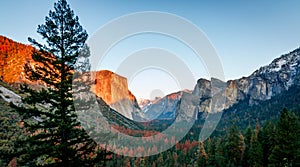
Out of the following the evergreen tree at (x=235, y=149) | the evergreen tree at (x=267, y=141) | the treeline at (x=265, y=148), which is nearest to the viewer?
Answer: the treeline at (x=265, y=148)

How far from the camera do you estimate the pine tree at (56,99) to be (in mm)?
13484

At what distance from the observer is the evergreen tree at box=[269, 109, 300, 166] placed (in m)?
26.9

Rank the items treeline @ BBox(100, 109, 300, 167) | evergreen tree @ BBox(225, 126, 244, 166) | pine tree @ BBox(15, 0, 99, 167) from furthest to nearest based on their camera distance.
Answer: evergreen tree @ BBox(225, 126, 244, 166)
treeline @ BBox(100, 109, 300, 167)
pine tree @ BBox(15, 0, 99, 167)

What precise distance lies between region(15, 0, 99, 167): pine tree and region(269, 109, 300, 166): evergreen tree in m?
22.7

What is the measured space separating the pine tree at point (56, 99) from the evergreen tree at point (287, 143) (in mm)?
22737

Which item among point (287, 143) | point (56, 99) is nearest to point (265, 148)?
point (287, 143)

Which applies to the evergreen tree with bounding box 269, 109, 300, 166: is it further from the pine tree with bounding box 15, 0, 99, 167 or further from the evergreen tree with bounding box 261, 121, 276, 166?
the pine tree with bounding box 15, 0, 99, 167

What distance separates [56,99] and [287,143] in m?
25.8

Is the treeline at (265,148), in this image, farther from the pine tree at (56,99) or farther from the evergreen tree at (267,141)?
the pine tree at (56,99)

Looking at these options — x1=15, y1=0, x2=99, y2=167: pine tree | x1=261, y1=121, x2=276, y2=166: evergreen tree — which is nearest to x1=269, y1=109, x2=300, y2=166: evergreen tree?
x1=261, y1=121, x2=276, y2=166: evergreen tree

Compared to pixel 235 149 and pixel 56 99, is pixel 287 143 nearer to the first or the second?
pixel 56 99

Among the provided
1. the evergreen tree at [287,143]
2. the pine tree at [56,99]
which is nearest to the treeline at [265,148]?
the evergreen tree at [287,143]

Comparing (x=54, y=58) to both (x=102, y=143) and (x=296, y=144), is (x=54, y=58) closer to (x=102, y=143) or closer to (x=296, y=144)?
(x=102, y=143)

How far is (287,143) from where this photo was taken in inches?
1075
